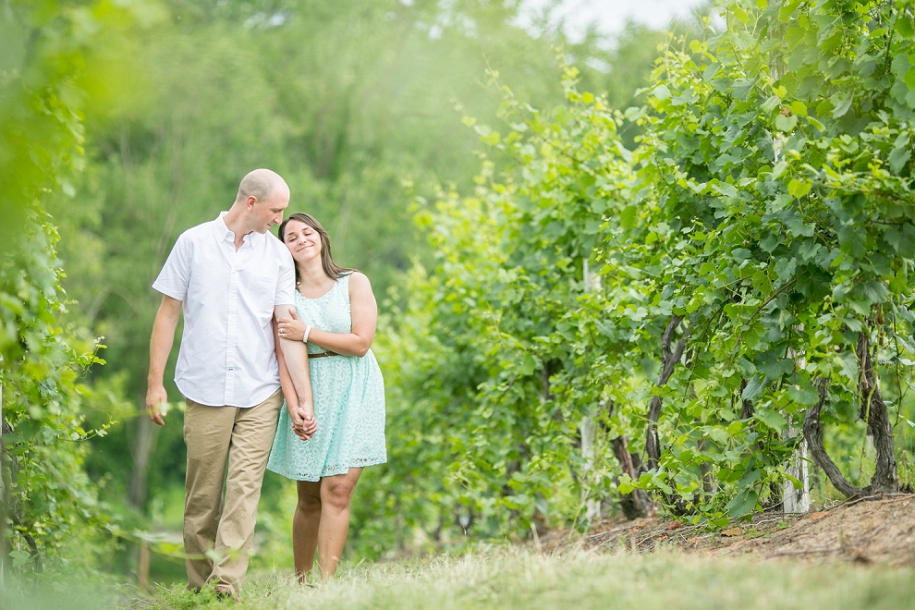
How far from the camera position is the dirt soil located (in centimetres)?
264

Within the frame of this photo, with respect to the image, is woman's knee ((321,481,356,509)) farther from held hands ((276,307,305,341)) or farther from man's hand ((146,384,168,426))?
man's hand ((146,384,168,426))

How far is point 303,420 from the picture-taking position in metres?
3.90

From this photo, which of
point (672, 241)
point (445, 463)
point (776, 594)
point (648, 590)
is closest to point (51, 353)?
point (648, 590)

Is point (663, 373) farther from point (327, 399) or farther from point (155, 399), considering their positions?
point (155, 399)

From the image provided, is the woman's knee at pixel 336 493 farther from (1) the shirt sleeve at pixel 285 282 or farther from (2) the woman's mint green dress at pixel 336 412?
(1) the shirt sleeve at pixel 285 282

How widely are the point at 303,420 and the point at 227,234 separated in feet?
3.21

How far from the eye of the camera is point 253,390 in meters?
3.90

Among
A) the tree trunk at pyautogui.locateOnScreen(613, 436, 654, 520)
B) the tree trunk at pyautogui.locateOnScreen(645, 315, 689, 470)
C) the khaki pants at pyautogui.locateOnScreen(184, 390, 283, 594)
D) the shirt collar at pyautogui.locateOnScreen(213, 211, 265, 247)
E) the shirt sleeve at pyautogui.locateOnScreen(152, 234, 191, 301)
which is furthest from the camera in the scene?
the tree trunk at pyautogui.locateOnScreen(613, 436, 654, 520)

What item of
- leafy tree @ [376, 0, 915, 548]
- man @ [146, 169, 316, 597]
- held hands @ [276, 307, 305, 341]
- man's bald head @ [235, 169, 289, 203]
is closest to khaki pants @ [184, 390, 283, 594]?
man @ [146, 169, 316, 597]

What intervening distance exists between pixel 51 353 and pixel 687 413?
8.69 feet

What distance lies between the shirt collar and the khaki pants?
806mm

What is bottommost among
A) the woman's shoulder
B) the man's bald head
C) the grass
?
the grass

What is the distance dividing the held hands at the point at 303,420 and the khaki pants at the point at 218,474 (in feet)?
0.48

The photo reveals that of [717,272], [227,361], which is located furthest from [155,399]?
[717,272]
